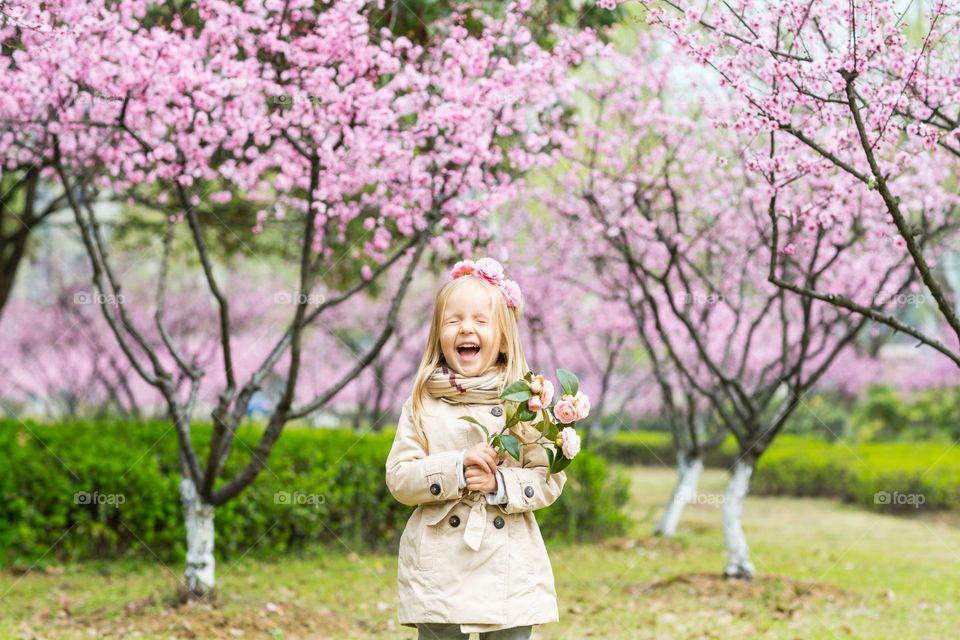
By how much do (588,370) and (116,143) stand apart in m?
13.4

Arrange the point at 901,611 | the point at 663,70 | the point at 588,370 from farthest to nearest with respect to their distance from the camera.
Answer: the point at 588,370, the point at 663,70, the point at 901,611

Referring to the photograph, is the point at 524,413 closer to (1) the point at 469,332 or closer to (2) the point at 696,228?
(1) the point at 469,332

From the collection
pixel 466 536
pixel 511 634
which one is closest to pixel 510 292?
pixel 466 536

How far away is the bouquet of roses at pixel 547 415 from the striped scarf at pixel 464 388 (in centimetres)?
11

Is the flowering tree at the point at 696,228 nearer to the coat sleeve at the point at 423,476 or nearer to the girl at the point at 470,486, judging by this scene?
the girl at the point at 470,486

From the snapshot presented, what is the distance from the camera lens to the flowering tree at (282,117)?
5.37m

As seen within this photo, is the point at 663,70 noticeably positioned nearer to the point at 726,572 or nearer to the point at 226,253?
the point at 726,572

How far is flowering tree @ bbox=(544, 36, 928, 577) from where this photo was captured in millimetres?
7098

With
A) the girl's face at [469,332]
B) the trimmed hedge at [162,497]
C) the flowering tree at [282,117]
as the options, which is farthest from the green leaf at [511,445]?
the trimmed hedge at [162,497]

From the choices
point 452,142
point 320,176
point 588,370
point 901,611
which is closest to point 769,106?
point 452,142

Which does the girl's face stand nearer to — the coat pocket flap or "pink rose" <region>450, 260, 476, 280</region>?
"pink rose" <region>450, 260, 476, 280</region>

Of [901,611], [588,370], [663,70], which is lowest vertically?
[901,611]

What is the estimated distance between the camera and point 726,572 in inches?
279

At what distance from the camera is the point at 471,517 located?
110 inches
